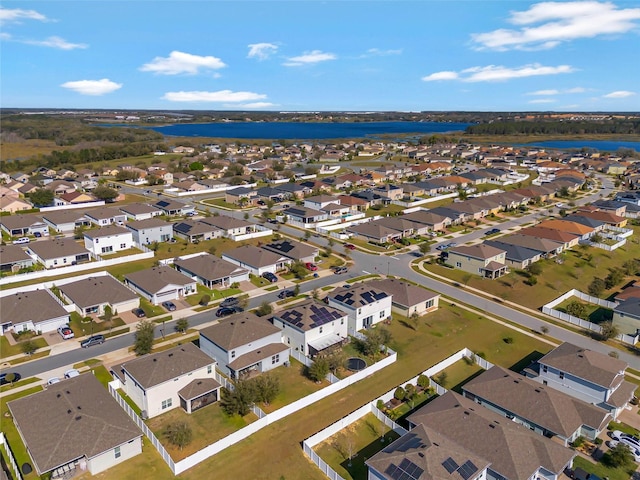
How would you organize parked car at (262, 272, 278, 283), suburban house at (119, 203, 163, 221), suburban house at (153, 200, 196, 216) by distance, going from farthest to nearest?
suburban house at (153, 200, 196, 216)
suburban house at (119, 203, 163, 221)
parked car at (262, 272, 278, 283)

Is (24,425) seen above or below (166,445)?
above

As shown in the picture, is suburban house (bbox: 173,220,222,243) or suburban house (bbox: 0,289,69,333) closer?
suburban house (bbox: 0,289,69,333)

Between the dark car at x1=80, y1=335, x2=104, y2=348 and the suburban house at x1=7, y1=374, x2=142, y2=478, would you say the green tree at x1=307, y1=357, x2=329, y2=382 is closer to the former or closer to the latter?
the suburban house at x1=7, y1=374, x2=142, y2=478

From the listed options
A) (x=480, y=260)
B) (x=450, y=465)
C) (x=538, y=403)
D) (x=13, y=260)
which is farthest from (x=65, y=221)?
(x=538, y=403)

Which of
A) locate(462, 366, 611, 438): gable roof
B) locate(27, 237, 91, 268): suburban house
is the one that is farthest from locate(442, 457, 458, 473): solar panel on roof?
locate(27, 237, 91, 268): suburban house

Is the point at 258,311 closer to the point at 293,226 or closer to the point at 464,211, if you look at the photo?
the point at 293,226

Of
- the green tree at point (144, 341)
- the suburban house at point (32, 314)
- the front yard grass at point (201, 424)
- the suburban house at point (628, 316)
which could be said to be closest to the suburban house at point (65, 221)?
the suburban house at point (32, 314)

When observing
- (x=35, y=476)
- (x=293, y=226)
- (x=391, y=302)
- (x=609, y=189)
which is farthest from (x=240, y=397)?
(x=609, y=189)
